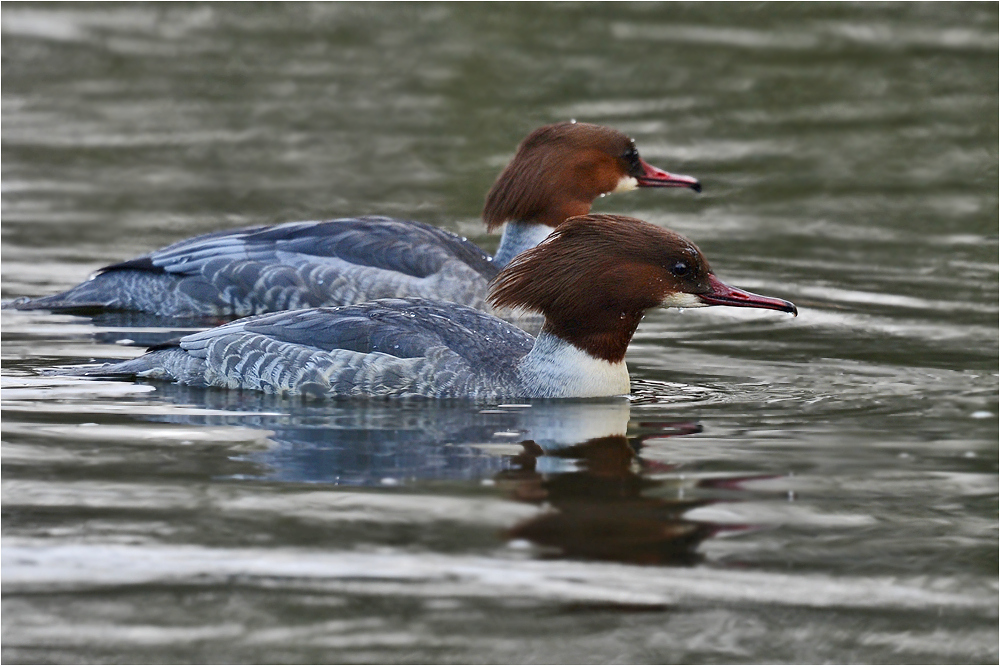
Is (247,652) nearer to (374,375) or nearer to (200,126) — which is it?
(374,375)

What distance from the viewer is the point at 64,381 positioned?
8969mm

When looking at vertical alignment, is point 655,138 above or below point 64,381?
above

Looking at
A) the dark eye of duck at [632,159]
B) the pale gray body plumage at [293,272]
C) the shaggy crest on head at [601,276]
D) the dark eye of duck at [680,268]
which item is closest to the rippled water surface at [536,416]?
the pale gray body plumage at [293,272]

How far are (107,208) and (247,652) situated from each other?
30.0ft

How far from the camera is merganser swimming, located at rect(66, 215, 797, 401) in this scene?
337 inches

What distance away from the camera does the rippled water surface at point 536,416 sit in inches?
226

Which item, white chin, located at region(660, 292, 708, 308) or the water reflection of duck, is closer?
the water reflection of duck

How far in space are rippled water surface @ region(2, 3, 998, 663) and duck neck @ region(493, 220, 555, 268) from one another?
0.98m

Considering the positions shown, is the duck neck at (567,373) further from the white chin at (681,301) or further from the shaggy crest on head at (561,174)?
the shaggy crest on head at (561,174)

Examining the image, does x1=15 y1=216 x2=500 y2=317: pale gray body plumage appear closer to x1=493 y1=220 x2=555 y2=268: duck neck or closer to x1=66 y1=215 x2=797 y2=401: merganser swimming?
x1=493 y1=220 x2=555 y2=268: duck neck

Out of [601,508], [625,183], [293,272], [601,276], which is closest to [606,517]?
[601,508]

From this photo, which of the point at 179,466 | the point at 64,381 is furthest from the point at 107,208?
the point at 179,466

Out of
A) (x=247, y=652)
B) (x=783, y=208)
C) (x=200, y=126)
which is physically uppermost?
(x=200, y=126)

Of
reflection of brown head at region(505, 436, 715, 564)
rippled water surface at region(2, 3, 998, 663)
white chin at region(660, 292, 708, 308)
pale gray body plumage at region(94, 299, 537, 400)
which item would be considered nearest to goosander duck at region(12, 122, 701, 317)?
rippled water surface at region(2, 3, 998, 663)
